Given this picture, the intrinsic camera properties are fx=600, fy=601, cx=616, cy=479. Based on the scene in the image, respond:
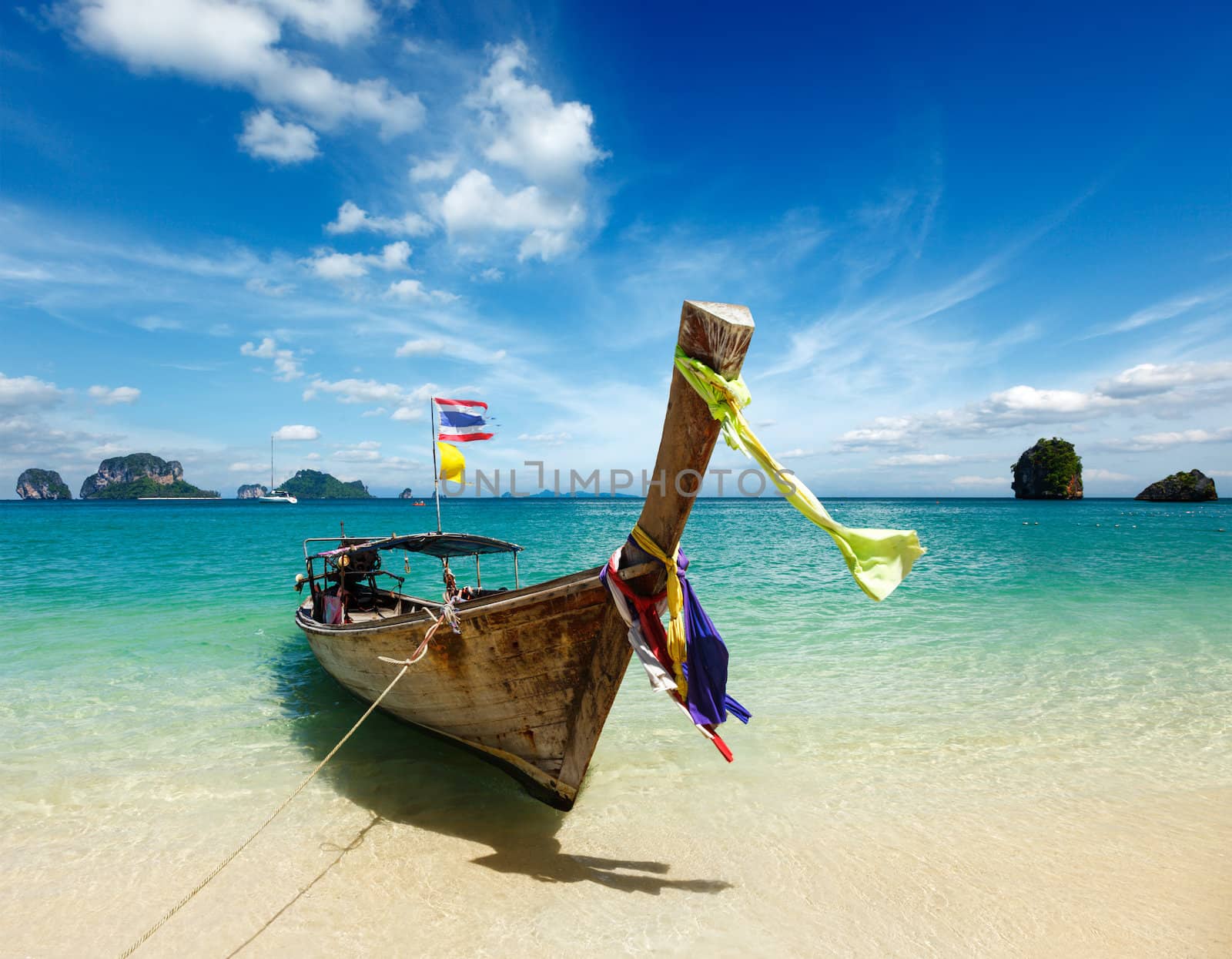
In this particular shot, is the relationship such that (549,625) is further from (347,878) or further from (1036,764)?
(1036,764)

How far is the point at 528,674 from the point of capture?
520 cm

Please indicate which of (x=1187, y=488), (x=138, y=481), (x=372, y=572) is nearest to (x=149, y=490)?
(x=138, y=481)

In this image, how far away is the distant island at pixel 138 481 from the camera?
17025cm

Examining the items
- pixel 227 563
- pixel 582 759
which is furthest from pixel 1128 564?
pixel 227 563

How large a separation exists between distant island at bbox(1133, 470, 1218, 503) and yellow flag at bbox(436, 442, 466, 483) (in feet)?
482

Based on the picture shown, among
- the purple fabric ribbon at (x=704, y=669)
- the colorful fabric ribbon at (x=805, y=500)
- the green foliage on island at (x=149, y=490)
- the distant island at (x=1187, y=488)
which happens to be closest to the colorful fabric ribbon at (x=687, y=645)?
the purple fabric ribbon at (x=704, y=669)

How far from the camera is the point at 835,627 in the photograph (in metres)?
12.9

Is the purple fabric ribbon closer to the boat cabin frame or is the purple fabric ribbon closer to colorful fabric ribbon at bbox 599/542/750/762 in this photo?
colorful fabric ribbon at bbox 599/542/750/762

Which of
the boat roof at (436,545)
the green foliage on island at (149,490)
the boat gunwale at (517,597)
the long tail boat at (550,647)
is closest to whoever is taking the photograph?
the long tail boat at (550,647)

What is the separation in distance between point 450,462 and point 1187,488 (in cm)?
14768

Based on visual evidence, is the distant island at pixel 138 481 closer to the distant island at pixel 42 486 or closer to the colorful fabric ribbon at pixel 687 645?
the distant island at pixel 42 486

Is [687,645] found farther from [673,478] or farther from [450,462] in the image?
[450,462]

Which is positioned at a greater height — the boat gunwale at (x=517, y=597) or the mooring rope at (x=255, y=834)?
the boat gunwale at (x=517, y=597)

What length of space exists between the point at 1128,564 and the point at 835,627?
18.5 meters
